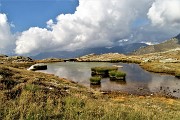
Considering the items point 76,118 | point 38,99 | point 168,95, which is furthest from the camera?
point 168,95

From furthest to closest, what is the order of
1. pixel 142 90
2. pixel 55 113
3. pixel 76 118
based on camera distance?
pixel 142 90, pixel 55 113, pixel 76 118

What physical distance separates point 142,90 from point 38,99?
123 feet

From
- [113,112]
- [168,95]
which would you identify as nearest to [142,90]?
[168,95]

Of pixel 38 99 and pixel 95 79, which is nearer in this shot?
pixel 38 99

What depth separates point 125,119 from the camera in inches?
511

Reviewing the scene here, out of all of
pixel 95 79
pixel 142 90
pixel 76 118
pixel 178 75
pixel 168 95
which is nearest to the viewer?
pixel 76 118

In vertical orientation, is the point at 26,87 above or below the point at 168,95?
above

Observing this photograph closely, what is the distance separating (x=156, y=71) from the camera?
282ft

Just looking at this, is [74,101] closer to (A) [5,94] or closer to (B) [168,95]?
(A) [5,94]

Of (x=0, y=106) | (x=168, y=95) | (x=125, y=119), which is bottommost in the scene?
(x=168, y=95)

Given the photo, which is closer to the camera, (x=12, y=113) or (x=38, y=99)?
(x=12, y=113)

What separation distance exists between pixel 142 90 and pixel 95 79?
40.0 feet

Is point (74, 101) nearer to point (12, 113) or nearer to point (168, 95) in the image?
point (12, 113)

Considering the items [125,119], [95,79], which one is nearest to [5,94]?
[125,119]
